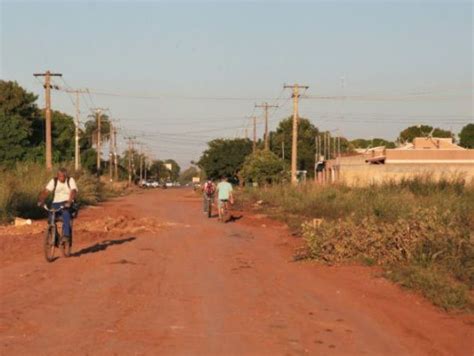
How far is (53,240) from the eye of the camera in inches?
571

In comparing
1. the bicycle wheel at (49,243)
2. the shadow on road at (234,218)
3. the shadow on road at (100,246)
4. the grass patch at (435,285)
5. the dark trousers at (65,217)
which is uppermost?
the dark trousers at (65,217)

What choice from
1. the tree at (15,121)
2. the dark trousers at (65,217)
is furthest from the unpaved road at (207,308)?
the tree at (15,121)

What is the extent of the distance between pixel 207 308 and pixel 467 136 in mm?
107536

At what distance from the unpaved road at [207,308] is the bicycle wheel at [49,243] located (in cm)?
21

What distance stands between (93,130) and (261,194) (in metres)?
70.9

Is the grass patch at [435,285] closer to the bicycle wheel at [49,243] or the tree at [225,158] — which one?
the bicycle wheel at [49,243]

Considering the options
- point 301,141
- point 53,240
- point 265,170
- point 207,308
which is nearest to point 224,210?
point 53,240

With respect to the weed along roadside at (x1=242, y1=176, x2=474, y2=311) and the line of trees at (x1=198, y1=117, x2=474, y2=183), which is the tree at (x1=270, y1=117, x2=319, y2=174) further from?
the weed along roadside at (x1=242, y1=176, x2=474, y2=311)

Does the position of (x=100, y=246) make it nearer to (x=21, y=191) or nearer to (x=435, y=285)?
(x=435, y=285)

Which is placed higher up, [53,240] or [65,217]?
[65,217]

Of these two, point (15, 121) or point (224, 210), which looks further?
point (15, 121)

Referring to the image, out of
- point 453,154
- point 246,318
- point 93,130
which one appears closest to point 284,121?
point 93,130

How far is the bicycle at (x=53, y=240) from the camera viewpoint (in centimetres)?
1427

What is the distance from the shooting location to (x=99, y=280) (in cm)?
1184
